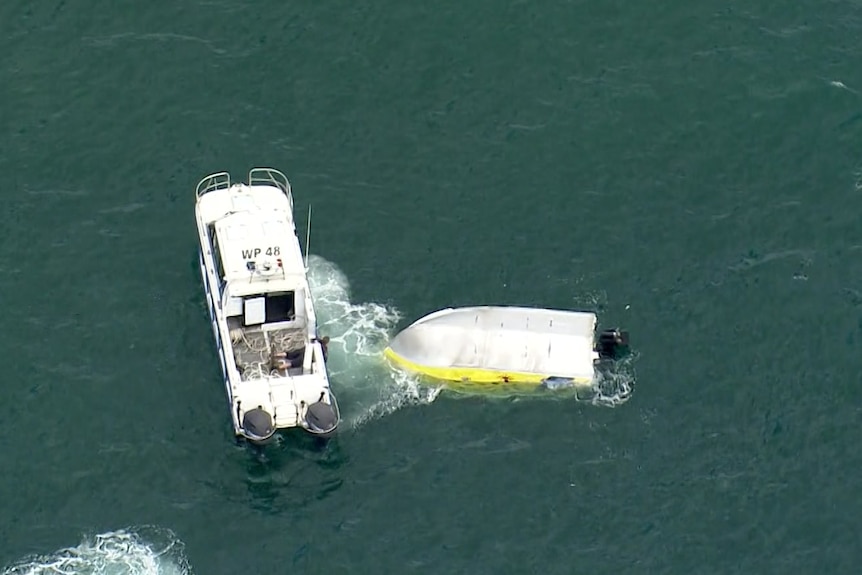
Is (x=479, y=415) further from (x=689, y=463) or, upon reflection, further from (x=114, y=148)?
(x=114, y=148)

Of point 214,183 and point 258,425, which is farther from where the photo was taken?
point 214,183

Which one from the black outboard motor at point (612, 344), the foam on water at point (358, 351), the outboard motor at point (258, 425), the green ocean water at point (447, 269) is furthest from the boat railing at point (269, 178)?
the black outboard motor at point (612, 344)

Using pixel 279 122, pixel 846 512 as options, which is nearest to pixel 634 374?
pixel 846 512

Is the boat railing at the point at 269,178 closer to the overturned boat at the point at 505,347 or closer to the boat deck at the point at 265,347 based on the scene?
the boat deck at the point at 265,347

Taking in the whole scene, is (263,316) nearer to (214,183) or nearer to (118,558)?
(214,183)

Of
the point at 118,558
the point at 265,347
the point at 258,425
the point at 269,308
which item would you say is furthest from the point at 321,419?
the point at 118,558
